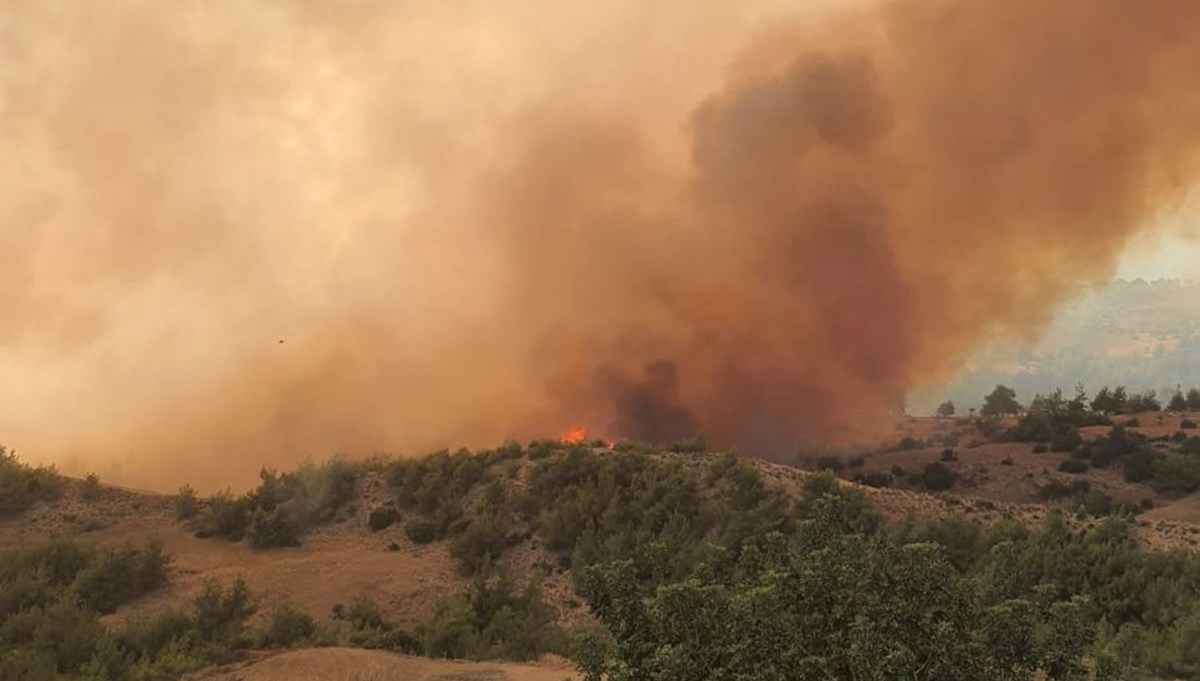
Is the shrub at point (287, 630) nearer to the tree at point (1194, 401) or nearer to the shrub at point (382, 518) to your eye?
the shrub at point (382, 518)

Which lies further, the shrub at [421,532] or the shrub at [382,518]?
the shrub at [382,518]

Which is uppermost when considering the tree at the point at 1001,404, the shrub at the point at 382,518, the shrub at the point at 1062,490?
the tree at the point at 1001,404

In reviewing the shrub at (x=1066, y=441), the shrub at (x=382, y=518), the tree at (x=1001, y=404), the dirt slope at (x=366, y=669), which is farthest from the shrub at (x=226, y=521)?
the tree at (x=1001, y=404)

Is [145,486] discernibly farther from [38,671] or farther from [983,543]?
[983,543]

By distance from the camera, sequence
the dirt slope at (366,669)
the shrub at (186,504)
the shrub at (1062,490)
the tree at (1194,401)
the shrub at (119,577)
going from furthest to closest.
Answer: the tree at (1194,401), the shrub at (1062,490), the shrub at (186,504), the shrub at (119,577), the dirt slope at (366,669)

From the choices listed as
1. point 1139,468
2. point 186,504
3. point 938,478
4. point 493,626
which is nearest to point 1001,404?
point 1139,468

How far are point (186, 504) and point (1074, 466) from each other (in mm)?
41442

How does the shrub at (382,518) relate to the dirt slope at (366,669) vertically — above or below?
above

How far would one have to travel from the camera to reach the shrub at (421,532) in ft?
99.3

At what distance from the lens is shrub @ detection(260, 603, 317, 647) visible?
61.2 ft

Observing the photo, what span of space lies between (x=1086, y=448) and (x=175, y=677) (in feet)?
144

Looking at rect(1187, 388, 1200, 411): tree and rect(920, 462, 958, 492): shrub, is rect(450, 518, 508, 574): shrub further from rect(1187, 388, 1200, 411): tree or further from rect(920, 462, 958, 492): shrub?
rect(1187, 388, 1200, 411): tree

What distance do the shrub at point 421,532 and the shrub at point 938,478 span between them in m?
24.4

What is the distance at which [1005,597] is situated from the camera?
10.1 m
